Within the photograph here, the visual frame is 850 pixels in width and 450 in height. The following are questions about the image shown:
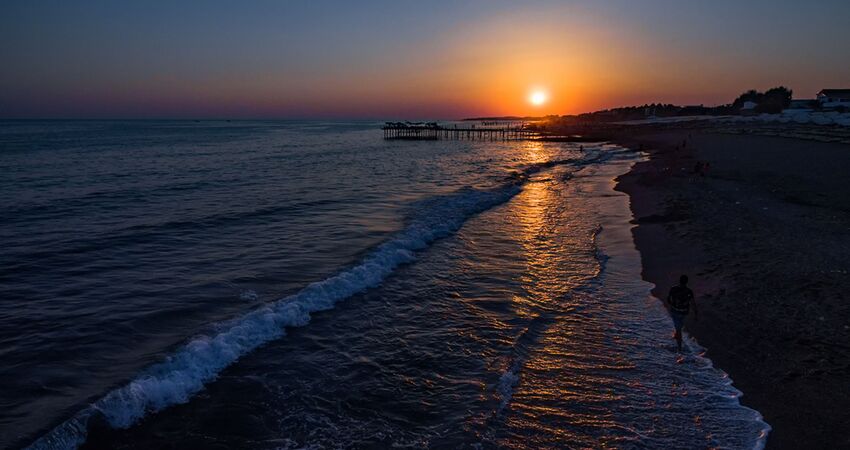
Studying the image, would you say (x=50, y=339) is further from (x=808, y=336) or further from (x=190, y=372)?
(x=808, y=336)

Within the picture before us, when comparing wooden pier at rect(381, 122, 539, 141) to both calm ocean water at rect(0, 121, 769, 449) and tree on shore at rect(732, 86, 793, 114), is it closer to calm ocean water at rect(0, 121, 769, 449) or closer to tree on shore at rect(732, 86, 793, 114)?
tree on shore at rect(732, 86, 793, 114)

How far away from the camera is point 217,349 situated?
9.30 metres

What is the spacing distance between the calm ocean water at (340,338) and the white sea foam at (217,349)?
0.04m

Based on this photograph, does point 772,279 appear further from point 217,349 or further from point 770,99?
point 770,99

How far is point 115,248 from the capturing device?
1680 cm

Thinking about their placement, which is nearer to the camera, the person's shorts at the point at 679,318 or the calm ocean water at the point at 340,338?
the calm ocean water at the point at 340,338

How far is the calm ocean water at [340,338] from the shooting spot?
7.02 m

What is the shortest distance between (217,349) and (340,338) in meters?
2.41

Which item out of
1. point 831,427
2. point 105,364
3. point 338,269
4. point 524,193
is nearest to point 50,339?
point 105,364

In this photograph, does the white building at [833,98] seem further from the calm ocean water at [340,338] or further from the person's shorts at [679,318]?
the person's shorts at [679,318]

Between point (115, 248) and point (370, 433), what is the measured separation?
14.3 metres

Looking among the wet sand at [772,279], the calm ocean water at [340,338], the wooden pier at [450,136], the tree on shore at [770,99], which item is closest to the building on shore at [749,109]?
the tree on shore at [770,99]

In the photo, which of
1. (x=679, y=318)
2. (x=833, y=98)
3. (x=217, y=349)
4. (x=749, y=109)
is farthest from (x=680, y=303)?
(x=749, y=109)

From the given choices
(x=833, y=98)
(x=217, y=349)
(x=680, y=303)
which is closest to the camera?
(x=680, y=303)
